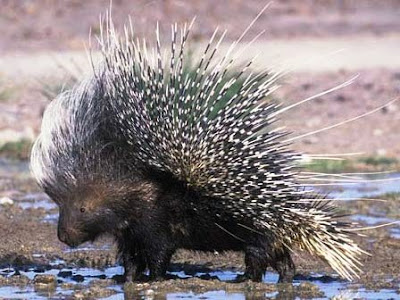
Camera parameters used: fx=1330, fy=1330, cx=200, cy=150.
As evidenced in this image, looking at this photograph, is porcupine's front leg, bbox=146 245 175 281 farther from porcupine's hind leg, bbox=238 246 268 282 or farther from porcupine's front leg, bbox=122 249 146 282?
porcupine's hind leg, bbox=238 246 268 282

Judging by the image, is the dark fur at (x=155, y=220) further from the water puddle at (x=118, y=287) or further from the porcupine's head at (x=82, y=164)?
the water puddle at (x=118, y=287)

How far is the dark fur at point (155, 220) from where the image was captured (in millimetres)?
8445

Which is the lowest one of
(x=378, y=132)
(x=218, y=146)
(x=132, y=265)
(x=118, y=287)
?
(x=118, y=287)

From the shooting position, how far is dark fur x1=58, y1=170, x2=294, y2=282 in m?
8.45

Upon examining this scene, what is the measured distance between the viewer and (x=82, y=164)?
8.41m

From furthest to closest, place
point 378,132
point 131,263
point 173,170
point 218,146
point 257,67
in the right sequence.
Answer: point 378,132, point 257,67, point 131,263, point 173,170, point 218,146

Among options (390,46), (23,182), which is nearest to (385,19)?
(390,46)

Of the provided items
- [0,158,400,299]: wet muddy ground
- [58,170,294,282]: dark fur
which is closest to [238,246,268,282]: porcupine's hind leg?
[58,170,294,282]: dark fur

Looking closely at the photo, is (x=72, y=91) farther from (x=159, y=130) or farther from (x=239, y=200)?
(x=239, y=200)

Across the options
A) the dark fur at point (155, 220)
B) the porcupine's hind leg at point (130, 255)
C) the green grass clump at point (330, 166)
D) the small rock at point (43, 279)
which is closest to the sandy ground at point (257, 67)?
the small rock at point (43, 279)

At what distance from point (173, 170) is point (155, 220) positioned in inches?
14.7

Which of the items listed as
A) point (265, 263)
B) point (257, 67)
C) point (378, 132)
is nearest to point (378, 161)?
point (257, 67)

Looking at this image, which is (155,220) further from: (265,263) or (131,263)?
(265,263)

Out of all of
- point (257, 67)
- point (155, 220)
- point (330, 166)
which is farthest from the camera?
point (257, 67)
